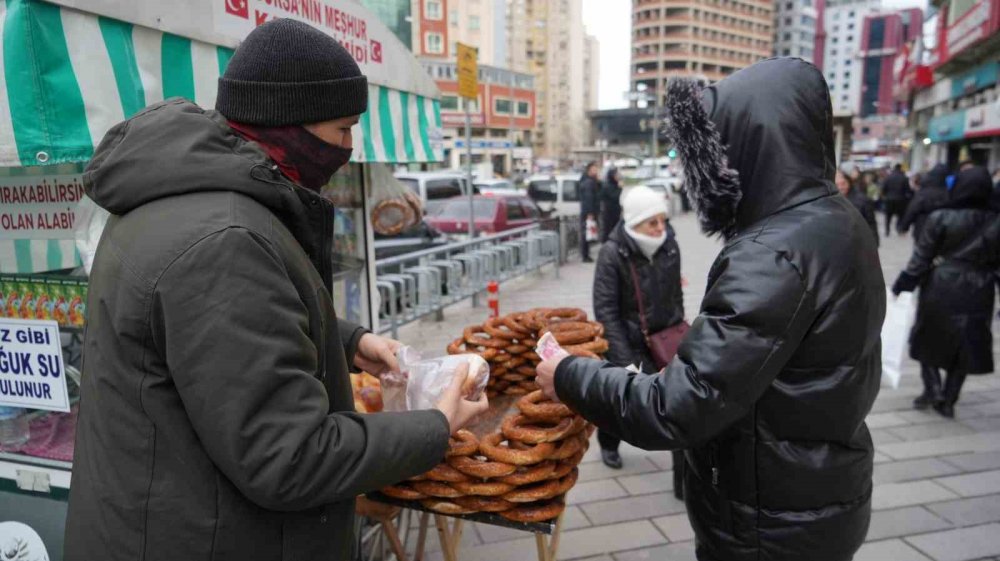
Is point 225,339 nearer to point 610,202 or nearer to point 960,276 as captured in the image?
point 960,276

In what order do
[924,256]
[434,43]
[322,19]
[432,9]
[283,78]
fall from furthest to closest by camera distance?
[434,43]
[432,9]
[924,256]
[322,19]
[283,78]

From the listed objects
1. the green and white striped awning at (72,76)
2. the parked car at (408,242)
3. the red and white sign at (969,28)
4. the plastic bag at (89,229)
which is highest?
the red and white sign at (969,28)

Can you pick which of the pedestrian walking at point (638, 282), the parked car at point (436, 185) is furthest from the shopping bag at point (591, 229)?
the pedestrian walking at point (638, 282)

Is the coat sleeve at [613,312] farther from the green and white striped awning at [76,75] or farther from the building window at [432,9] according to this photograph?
the building window at [432,9]

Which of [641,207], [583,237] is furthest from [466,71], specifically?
[641,207]

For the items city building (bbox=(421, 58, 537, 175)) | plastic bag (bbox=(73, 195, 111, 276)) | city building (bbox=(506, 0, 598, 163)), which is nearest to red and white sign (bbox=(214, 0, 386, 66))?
plastic bag (bbox=(73, 195, 111, 276))

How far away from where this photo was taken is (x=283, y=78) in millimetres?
1307

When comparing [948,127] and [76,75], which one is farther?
[948,127]

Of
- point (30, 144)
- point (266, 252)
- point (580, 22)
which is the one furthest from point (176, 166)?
point (580, 22)

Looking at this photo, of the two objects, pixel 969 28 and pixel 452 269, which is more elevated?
pixel 969 28

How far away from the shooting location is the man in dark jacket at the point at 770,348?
5.15ft

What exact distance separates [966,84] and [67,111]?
33.5 metres

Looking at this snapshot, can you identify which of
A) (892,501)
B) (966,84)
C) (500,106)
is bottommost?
(892,501)

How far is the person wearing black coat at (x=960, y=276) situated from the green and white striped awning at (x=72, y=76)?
5297mm
